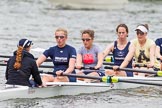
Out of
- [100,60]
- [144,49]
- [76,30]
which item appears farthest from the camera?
[76,30]

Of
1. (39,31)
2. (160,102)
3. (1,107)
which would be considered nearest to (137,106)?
(160,102)

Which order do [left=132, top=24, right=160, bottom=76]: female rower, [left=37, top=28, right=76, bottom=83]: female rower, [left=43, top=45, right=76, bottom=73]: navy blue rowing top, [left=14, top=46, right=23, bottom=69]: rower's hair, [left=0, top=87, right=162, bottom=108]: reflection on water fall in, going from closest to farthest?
[left=14, top=46, right=23, bottom=69]: rower's hair
[left=0, top=87, right=162, bottom=108]: reflection on water
[left=37, top=28, right=76, bottom=83]: female rower
[left=43, top=45, right=76, bottom=73]: navy blue rowing top
[left=132, top=24, right=160, bottom=76]: female rower

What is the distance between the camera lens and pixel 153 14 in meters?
38.3

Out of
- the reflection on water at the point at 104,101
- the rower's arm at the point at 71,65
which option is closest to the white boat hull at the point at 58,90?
the reflection on water at the point at 104,101

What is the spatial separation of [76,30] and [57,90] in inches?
627

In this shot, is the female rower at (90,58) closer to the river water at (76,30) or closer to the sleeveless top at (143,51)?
the river water at (76,30)

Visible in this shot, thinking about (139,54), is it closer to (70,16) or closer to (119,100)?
(119,100)

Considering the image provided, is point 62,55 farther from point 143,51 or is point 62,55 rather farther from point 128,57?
point 143,51

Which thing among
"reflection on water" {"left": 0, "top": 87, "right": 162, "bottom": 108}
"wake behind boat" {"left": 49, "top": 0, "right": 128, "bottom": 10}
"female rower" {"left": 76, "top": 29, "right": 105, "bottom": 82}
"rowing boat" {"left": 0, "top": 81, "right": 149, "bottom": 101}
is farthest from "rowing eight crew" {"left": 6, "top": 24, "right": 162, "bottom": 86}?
"wake behind boat" {"left": 49, "top": 0, "right": 128, "bottom": 10}

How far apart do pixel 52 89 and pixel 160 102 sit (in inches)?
90.9

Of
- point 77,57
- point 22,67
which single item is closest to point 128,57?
point 77,57

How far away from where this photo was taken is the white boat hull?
11.6 meters

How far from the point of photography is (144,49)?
14359mm

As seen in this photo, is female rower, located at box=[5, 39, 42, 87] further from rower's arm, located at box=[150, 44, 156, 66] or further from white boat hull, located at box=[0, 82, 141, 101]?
rower's arm, located at box=[150, 44, 156, 66]
